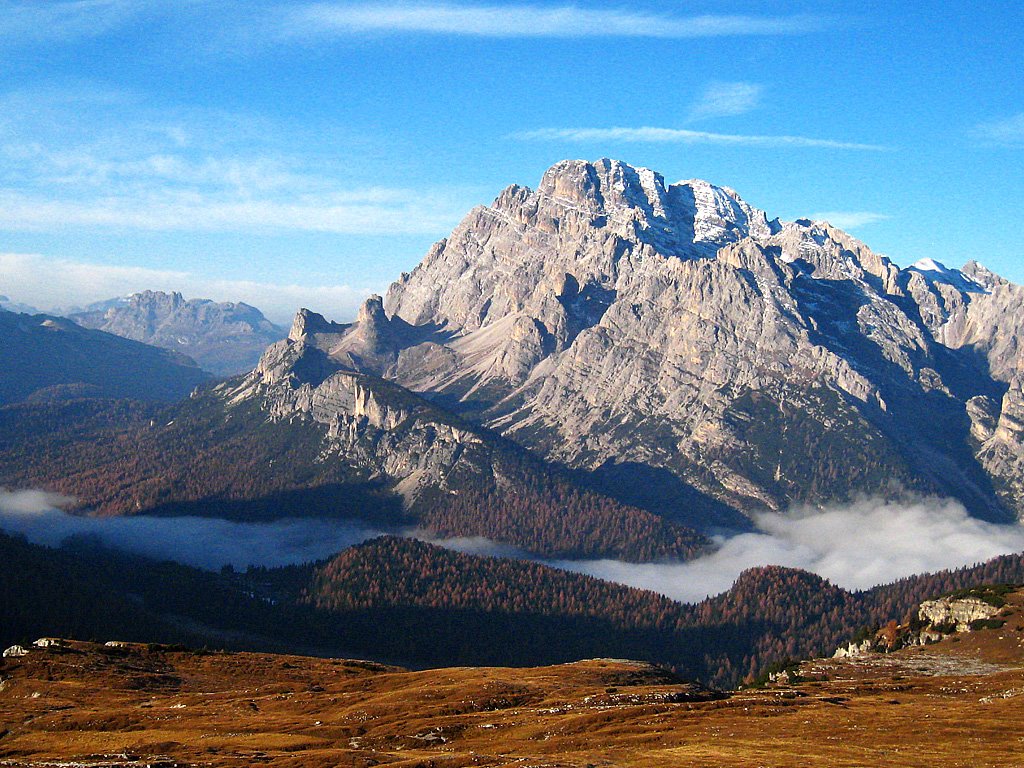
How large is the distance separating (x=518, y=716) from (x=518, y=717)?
89cm

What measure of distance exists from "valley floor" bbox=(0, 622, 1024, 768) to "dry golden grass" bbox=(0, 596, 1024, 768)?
0.38 meters

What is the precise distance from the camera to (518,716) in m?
134

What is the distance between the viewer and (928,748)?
344ft

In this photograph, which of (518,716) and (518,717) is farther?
(518,716)

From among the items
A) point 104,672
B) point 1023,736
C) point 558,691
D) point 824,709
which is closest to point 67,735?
point 104,672

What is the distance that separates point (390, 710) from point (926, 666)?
10230 cm

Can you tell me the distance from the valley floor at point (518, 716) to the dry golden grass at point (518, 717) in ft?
1.24

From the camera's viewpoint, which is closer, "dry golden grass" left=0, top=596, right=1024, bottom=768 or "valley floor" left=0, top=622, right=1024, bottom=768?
"dry golden grass" left=0, top=596, right=1024, bottom=768

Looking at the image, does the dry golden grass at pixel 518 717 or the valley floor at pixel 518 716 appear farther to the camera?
the valley floor at pixel 518 716

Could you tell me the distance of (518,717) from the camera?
132750 millimetres

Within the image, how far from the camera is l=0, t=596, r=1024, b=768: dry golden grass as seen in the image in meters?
108

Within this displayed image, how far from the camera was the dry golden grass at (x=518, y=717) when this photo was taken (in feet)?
353

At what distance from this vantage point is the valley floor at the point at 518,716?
354 feet

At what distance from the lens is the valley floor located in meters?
108
